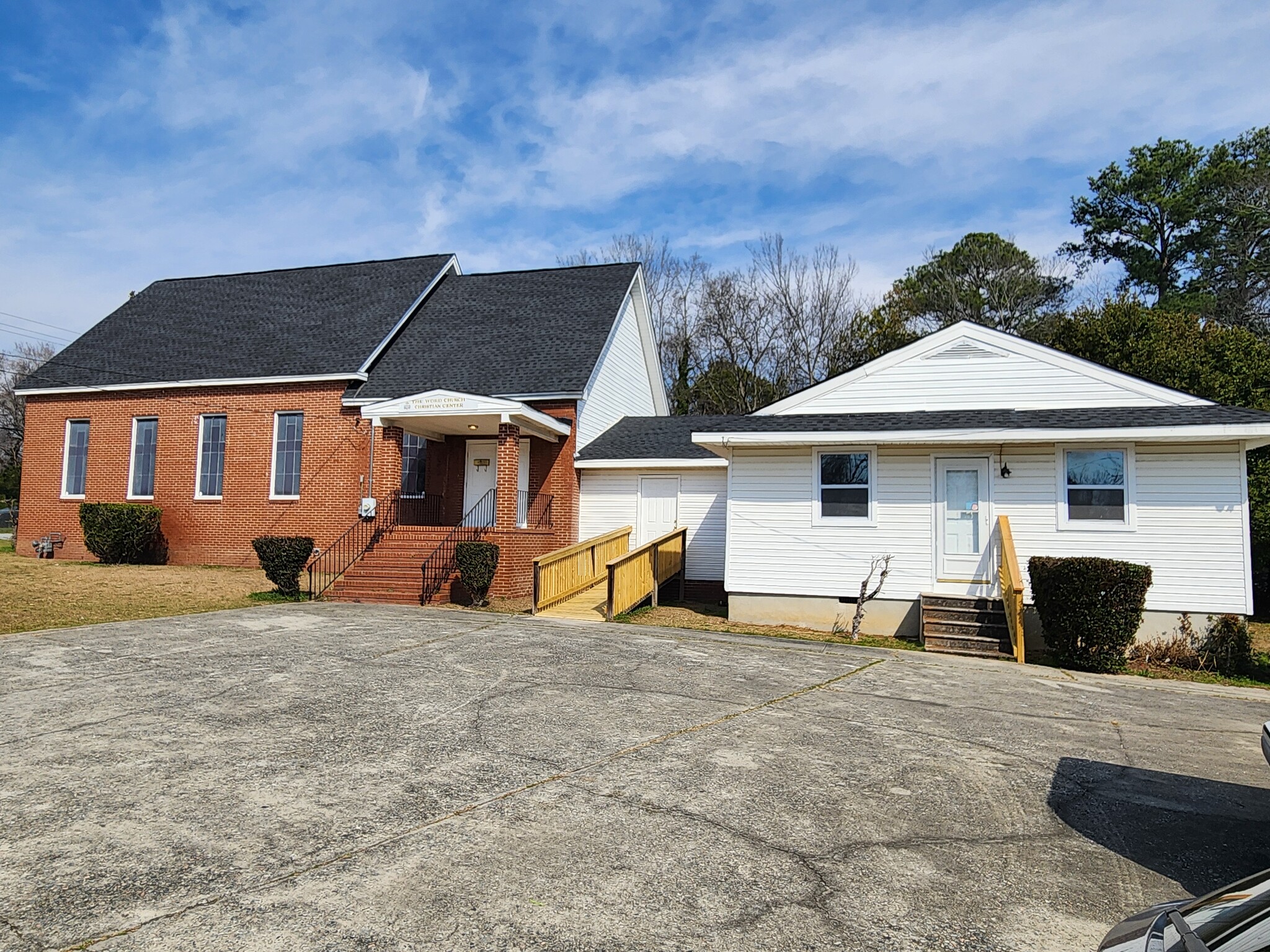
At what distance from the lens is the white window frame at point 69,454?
22.4 m

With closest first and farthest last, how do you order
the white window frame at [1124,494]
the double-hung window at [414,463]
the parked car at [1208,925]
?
the parked car at [1208,925]
the white window frame at [1124,494]
the double-hung window at [414,463]

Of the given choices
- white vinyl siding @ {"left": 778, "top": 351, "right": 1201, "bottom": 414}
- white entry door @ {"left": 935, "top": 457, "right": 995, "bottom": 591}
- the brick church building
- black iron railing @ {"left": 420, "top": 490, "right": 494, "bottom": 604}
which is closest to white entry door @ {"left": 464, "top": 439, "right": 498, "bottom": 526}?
the brick church building

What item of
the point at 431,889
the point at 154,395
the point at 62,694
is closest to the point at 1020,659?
the point at 431,889

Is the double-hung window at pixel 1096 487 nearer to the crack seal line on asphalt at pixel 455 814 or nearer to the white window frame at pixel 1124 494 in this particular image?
the white window frame at pixel 1124 494

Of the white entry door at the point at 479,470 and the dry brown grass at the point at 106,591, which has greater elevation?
the white entry door at the point at 479,470

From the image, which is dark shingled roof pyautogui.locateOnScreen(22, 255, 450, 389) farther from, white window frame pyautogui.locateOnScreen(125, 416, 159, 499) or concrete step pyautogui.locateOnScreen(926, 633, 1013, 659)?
concrete step pyautogui.locateOnScreen(926, 633, 1013, 659)

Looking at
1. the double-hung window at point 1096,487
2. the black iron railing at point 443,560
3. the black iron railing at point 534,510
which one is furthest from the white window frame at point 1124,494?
the black iron railing at point 443,560

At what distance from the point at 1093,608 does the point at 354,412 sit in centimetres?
1619

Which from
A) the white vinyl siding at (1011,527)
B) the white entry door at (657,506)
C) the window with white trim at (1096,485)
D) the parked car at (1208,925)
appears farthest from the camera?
the white entry door at (657,506)

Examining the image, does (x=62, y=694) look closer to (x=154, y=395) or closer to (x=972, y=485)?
(x=972, y=485)

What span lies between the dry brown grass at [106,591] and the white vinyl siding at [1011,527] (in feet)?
31.4

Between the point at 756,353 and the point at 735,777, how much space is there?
34434 mm

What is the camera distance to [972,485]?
13.9 metres

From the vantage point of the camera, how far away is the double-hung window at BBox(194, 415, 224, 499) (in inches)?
836
